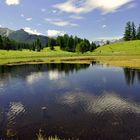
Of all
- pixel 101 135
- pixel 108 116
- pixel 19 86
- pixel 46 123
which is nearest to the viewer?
pixel 101 135

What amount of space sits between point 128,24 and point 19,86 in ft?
534

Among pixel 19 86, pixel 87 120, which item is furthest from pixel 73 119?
pixel 19 86

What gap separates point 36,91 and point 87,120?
627 inches

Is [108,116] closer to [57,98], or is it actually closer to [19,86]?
[57,98]

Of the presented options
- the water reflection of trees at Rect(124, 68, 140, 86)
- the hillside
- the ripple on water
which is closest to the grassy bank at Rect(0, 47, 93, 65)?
the hillside

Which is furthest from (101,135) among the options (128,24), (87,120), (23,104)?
(128,24)

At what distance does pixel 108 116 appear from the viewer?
22219 millimetres

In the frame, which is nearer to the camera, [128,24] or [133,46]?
[133,46]

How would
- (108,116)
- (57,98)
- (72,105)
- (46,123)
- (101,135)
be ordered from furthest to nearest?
(57,98) → (72,105) → (108,116) → (46,123) → (101,135)

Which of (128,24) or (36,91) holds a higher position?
(128,24)

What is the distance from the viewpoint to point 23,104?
2739 cm

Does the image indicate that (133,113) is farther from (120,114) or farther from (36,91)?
(36,91)

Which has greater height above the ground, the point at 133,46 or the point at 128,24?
the point at 128,24

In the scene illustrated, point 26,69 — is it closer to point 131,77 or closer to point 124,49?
point 131,77
